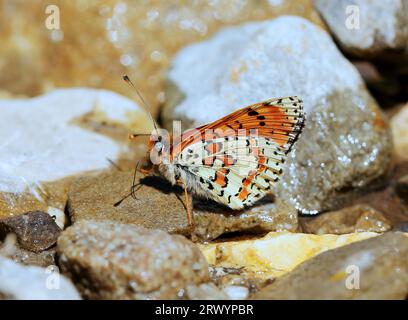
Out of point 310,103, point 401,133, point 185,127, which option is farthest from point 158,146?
point 401,133

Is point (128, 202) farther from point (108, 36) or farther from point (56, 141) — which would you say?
point (108, 36)

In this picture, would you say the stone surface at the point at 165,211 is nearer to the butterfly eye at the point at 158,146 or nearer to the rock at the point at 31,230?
the rock at the point at 31,230

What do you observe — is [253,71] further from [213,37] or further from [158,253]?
[158,253]

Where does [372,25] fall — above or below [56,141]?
above

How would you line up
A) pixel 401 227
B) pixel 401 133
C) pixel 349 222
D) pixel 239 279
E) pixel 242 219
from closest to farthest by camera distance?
pixel 239 279, pixel 242 219, pixel 401 227, pixel 349 222, pixel 401 133

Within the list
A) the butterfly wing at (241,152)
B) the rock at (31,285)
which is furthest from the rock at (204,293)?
the butterfly wing at (241,152)

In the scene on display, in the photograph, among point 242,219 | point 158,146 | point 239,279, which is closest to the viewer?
point 239,279
